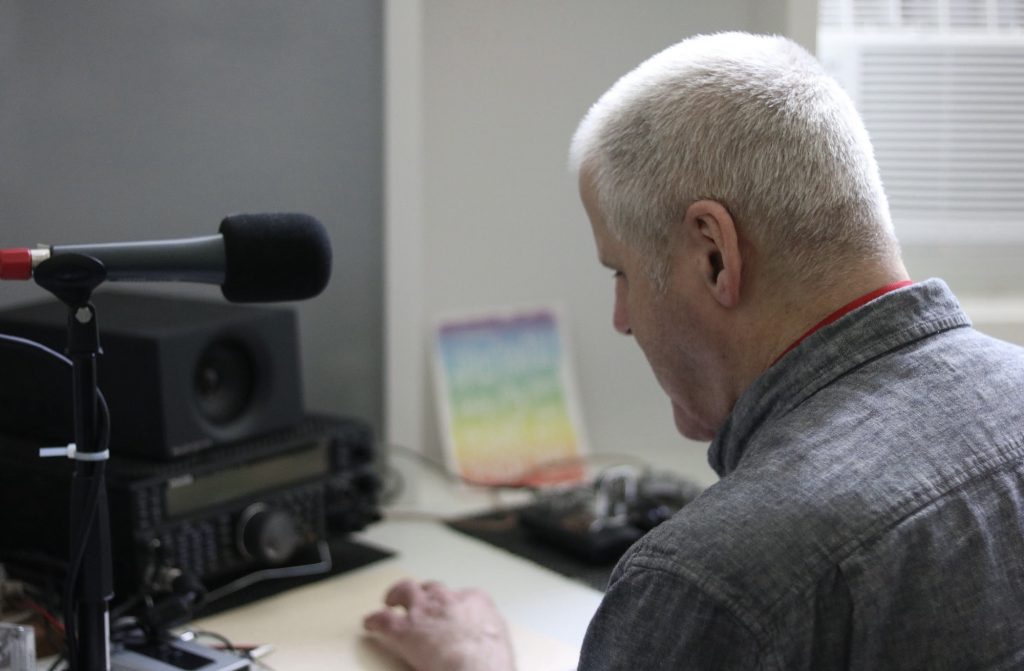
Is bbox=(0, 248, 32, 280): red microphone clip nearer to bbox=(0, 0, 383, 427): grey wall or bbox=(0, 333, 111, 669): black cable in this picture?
bbox=(0, 333, 111, 669): black cable

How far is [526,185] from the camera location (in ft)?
6.70

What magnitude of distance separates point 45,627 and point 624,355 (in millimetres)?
1088

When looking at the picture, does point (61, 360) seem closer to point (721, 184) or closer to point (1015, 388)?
point (721, 184)

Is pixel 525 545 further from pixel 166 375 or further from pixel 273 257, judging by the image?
pixel 273 257

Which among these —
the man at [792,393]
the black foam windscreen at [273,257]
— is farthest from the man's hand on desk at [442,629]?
the black foam windscreen at [273,257]

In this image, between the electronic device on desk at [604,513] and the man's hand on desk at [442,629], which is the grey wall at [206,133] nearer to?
the electronic device on desk at [604,513]

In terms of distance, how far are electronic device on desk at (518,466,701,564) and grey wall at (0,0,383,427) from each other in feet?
1.47

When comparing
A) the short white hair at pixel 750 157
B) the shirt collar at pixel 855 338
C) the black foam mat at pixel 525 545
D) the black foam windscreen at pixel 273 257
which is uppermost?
the short white hair at pixel 750 157

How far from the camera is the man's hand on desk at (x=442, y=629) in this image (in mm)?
1224

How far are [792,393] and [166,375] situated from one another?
2.35 feet

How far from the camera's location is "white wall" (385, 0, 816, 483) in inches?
77.3

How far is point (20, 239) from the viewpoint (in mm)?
1562

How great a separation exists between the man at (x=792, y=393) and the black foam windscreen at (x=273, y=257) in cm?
26

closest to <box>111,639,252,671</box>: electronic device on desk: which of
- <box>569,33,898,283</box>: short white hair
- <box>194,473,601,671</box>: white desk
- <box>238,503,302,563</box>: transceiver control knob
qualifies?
<box>194,473,601,671</box>: white desk
